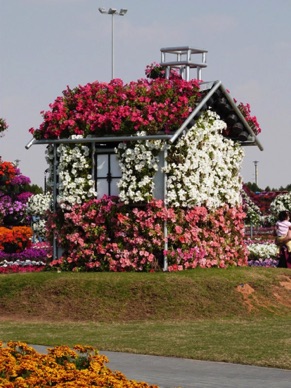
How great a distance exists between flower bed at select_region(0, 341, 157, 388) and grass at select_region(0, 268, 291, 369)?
4582 mm

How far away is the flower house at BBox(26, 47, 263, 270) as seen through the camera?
22828 mm

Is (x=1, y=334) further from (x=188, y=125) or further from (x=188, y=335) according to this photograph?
(x=188, y=125)

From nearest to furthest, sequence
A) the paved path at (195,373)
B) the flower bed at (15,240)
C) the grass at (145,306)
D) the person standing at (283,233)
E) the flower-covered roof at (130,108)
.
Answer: the paved path at (195,373) → the grass at (145,306) → the flower-covered roof at (130,108) → the person standing at (283,233) → the flower bed at (15,240)

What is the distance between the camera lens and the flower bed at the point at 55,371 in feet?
31.1

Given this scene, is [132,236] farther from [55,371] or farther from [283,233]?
[55,371]

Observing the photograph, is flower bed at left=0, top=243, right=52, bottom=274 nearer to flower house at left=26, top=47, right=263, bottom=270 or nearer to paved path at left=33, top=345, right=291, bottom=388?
flower house at left=26, top=47, right=263, bottom=270

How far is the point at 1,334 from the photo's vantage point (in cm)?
1725

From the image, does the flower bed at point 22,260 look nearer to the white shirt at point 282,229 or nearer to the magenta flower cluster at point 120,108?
the magenta flower cluster at point 120,108

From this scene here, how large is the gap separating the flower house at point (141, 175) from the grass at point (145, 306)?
119cm

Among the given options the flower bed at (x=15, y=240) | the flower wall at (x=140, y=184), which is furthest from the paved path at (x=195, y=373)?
the flower bed at (x=15, y=240)

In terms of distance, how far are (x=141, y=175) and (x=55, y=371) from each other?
13.3 m

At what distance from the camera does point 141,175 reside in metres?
23.0

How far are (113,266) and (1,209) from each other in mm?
27891

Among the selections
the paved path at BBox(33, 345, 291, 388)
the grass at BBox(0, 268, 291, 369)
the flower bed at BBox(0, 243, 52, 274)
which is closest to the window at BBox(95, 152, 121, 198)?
the grass at BBox(0, 268, 291, 369)
